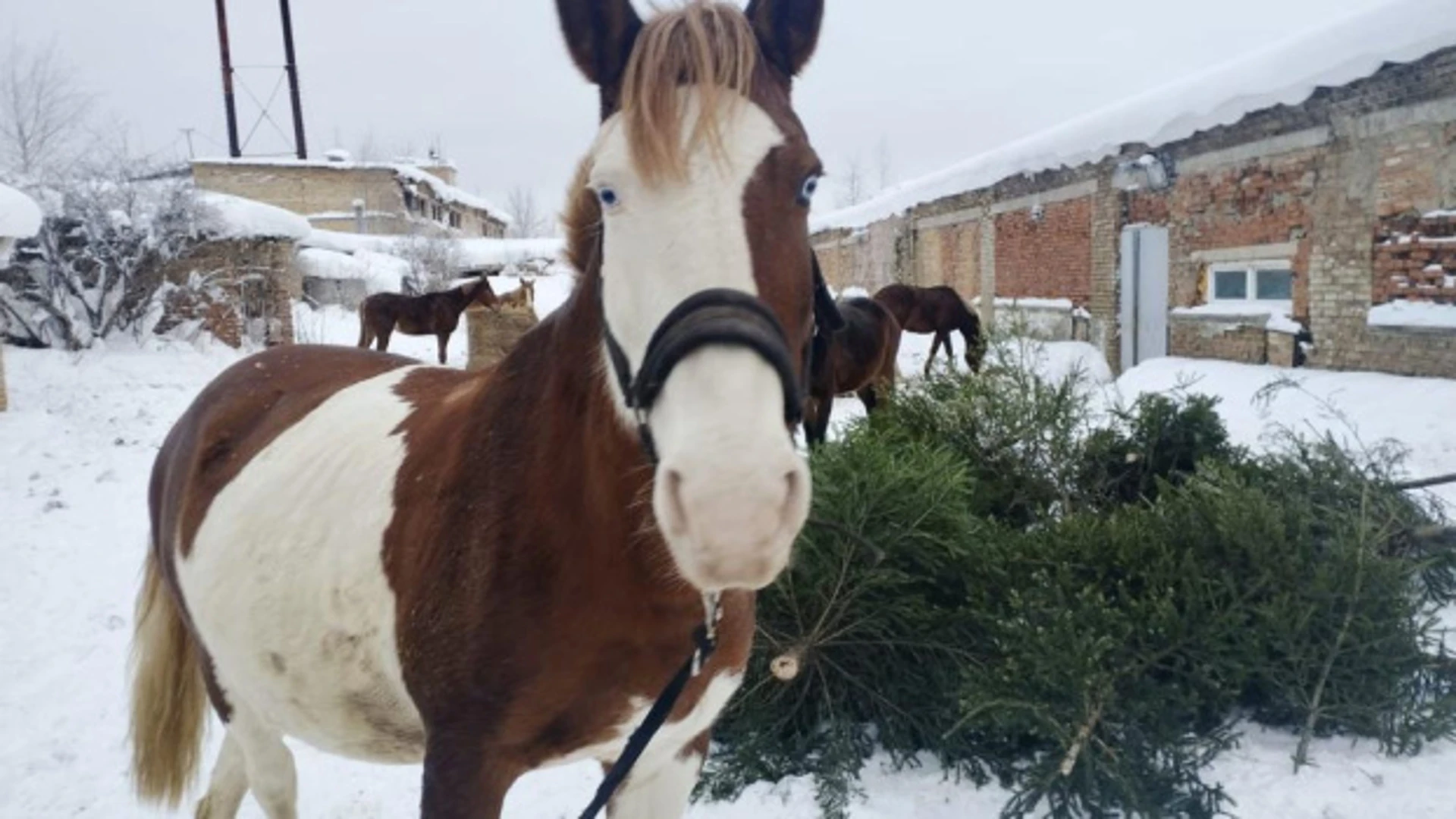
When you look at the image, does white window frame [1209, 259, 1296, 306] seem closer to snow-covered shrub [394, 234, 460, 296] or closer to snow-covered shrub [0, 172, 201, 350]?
snow-covered shrub [0, 172, 201, 350]

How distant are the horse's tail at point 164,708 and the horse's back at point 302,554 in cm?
48

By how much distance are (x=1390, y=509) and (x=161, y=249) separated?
1429 cm

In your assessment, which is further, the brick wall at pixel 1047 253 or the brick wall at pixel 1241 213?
the brick wall at pixel 1047 253

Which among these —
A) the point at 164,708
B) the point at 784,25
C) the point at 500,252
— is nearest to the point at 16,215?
the point at 164,708

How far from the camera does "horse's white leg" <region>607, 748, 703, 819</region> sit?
73.5 inches

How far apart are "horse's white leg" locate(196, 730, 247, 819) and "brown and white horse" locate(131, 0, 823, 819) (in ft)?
1.54

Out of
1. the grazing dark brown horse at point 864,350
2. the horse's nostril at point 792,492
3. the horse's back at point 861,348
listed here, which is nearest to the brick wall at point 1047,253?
the grazing dark brown horse at point 864,350

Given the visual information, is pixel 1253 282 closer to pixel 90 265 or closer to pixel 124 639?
pixel 124 639

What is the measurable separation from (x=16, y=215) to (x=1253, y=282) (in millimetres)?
13508

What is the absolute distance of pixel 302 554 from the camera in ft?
6.04

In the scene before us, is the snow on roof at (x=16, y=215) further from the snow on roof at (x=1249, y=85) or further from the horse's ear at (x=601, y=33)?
the snow on roof at (x=1249, y=85)

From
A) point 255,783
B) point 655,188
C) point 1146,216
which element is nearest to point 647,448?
point 655,188

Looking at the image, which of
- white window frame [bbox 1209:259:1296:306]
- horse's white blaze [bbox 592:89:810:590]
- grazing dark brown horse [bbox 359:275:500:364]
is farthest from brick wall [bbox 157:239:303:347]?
horse's white blaze [bbox 592:89:810:590]

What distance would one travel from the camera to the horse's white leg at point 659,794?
1.87 meters
